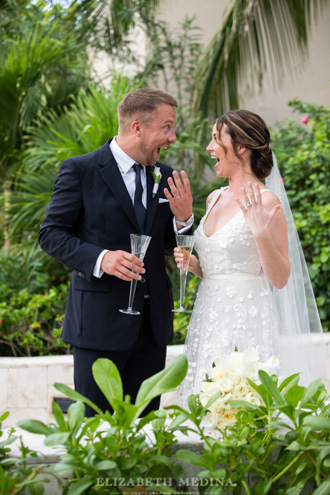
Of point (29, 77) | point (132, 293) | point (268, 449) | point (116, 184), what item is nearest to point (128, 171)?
point (116, 184)

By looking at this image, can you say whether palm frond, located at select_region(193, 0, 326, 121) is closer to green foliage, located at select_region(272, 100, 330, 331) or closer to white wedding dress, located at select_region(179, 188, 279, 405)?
green foliage, located at select_region(272, 100, 330, 331)

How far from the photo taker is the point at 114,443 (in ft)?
3.97

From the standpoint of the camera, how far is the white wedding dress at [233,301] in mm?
2721

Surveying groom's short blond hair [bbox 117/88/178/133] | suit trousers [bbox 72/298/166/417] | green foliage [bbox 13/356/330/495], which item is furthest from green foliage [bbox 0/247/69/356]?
green foliage [bbox 13/356/330/495]

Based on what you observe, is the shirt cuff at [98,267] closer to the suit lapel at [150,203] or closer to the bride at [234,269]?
the suit lapel at [150,203]

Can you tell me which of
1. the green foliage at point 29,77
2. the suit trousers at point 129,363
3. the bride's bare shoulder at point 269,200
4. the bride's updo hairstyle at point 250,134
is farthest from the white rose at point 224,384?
the green foliage at point 29,77

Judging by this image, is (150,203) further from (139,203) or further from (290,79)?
(290,79)

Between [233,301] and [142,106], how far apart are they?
1003 mm

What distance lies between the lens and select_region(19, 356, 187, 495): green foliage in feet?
3.84

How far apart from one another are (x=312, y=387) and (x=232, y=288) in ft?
4.63

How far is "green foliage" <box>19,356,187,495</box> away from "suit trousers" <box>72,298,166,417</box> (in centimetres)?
133

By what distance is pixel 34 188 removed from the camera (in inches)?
217

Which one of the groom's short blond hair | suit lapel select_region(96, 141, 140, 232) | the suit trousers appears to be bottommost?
the suit trousers

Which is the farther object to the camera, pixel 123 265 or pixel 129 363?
pixel 129 363
